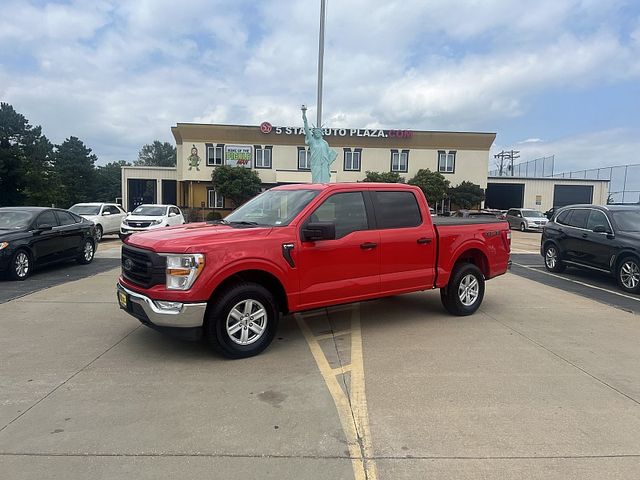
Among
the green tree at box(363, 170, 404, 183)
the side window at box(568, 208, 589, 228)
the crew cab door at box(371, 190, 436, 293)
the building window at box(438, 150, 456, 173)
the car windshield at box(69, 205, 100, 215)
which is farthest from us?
the building window at box(438, 150, 456, 173)

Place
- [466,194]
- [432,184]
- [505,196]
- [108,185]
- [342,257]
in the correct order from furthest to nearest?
[108,185] < [505,196] < [466,194] < [432,184] < [342,257]

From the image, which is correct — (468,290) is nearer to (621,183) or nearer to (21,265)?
(21,265)

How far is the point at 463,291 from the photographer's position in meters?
6.76

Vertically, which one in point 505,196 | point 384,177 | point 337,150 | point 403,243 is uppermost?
point 337,150

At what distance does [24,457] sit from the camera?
2990mm

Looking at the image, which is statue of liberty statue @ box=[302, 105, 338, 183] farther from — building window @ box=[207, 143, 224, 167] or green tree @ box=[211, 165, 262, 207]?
building window @ box=[207, 143, 224, 167]

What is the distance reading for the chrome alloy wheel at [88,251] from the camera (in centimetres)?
1160

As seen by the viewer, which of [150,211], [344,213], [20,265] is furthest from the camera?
[150,211]

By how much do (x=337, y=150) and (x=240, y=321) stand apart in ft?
120

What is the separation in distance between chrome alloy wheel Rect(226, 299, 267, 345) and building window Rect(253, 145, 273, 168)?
36.8 metres

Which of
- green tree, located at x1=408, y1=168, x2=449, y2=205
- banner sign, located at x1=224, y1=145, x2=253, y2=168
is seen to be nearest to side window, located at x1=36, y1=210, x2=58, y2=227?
green tree, located at x1=408, y1=168, x2=449, y2=205

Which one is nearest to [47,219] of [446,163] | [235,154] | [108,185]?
[235,154]

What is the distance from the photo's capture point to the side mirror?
193 inches

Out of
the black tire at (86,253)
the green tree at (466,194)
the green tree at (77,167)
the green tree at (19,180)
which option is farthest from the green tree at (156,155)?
the black tire at (86,253)
